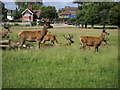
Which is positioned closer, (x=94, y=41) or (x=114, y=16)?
(x=94, y=41)

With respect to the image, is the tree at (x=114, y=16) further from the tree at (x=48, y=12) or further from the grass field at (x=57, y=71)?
the grass field at (x=57, y=71)

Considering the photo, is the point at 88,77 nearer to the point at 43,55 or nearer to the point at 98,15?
the point at 43,55

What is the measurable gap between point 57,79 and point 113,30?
14.6 m

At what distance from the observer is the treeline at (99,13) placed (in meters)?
18.4

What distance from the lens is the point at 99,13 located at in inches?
771

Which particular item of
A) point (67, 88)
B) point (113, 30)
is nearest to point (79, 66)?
point (67, 88)

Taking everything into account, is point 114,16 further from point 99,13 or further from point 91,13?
point 91,13

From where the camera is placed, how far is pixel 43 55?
23.0 feet

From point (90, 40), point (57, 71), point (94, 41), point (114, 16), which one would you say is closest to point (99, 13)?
point (114, 16)

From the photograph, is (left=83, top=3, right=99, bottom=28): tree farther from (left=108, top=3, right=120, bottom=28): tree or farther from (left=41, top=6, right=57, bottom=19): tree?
(left=41, top=6, right=57, bottom=19): tree

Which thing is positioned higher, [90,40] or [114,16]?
[114,16]

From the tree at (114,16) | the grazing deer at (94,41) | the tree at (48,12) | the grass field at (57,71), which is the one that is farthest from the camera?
the tree at (114,16)

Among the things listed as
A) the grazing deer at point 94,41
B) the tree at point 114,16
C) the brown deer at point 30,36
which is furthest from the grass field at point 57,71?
the tree at point 114,16

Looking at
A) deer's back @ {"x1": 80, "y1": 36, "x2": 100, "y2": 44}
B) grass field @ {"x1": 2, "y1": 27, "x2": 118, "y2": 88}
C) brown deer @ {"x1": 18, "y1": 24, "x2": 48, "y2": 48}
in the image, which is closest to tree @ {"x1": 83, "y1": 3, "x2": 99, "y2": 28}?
deer's back @ {"x1": 80, "y1": 36, "x2": 100, "y2": 44}
